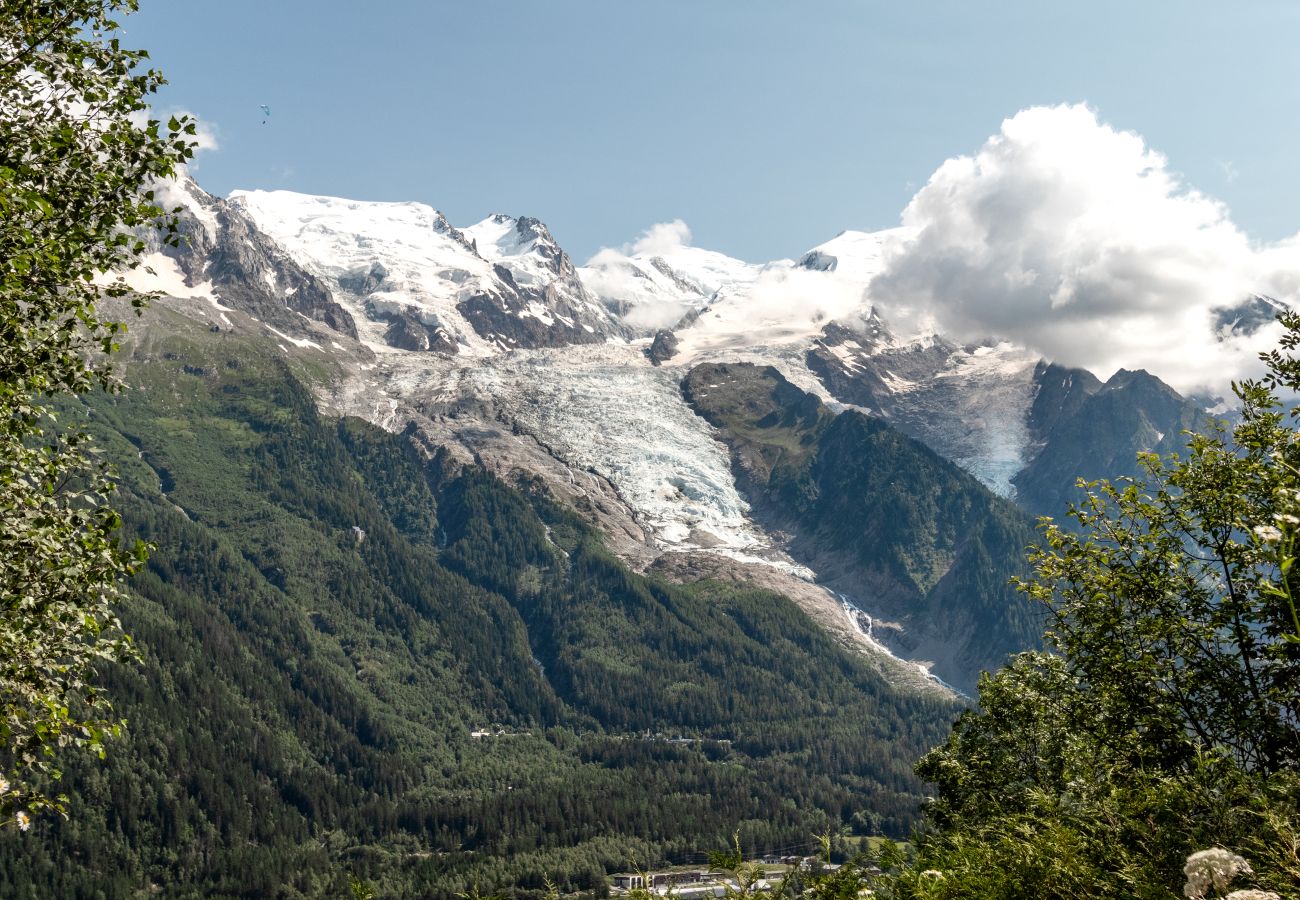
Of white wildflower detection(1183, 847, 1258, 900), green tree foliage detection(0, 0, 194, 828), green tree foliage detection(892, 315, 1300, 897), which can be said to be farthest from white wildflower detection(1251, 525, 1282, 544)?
green tree foliage detection(0, 0, 194, 828)

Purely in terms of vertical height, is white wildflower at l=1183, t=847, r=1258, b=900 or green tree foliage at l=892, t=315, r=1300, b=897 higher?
green tree foliage at l=892, t=315, r=1300, b=897

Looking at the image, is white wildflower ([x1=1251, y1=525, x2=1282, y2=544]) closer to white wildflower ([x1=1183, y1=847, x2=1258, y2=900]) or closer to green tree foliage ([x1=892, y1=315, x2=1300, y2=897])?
white wildflower ([x1=1183, y1=847, x2=1258, y2=900])

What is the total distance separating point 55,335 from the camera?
1925 centimetres

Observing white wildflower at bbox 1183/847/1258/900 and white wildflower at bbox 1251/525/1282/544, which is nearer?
white wildflower at bbox 1251/525/1282/544

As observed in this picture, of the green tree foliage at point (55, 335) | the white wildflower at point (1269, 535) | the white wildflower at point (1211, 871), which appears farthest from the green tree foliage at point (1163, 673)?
the green tree foliage at point (55, 335)

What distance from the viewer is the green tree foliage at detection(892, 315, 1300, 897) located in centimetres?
1477

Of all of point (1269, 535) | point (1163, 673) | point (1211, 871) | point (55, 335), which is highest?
point (55, 335)

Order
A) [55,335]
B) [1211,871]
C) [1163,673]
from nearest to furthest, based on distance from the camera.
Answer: [1211,871] < [55,335] < [1163,673]

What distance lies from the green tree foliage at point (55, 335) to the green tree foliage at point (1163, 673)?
14.9 metres

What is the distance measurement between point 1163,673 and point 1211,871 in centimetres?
1168

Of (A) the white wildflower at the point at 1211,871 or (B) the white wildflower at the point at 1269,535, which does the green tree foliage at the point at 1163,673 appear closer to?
(A) the white wildflower at the point at 1211,871

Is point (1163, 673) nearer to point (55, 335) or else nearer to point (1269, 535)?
point (1269, 535)

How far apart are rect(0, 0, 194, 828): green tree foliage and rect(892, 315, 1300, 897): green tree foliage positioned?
1491 cm

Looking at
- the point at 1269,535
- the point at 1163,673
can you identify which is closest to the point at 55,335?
the point at 1269,535
